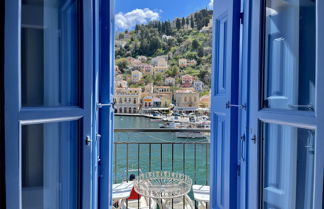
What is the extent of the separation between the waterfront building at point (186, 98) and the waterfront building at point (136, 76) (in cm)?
110

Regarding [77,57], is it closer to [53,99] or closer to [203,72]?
[53,99]

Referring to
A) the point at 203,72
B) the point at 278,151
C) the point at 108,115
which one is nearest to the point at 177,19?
the point at 203,72

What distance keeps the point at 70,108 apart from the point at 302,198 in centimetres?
110

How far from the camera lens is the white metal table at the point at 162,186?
2121mm

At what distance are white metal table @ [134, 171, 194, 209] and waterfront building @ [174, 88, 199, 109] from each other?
2.35 m

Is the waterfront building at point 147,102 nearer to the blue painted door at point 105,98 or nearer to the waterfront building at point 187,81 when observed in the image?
the waterfront building at point 187,81

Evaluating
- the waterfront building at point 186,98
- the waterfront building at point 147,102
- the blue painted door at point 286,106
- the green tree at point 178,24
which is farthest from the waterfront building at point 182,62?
the blue painted door at point 286,106

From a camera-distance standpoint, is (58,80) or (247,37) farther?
(247,37)

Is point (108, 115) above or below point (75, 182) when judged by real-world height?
above

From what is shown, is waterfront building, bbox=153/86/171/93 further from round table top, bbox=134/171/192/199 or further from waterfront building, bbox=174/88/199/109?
round table top, bbox=134/171/192/199

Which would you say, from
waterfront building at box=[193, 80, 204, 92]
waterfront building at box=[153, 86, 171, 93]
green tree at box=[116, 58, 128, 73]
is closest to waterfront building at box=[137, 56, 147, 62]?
green tree at box=[116, 58, 128, 73]

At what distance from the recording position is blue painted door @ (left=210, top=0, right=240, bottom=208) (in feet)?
5.32

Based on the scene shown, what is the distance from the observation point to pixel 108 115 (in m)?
1.74

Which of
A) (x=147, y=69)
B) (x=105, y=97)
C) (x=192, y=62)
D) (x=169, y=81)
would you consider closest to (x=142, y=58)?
(x=147, y=69)
